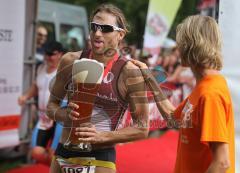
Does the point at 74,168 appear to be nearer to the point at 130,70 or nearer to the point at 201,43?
the point at 130,70

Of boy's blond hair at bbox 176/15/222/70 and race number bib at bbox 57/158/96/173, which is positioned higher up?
boy's blond hair at bbox 176/15/222/70

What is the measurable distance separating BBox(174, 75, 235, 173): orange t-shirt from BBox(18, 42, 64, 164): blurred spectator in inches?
117

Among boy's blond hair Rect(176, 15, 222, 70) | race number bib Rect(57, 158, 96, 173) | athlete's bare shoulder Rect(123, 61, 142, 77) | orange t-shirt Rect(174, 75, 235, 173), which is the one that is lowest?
race number bib Rect(57, 158, 96, 173)

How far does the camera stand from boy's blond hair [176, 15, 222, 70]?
2168 millimetres

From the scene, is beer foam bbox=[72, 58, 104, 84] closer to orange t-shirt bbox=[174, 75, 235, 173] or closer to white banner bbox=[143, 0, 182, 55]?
orange t-shirt bbox=[174, 75, 235, 173]

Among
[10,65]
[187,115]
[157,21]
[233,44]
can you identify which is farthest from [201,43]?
[157,21]

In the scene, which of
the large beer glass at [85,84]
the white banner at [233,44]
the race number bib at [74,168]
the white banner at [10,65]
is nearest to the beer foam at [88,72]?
the large beer glass at [85,84]

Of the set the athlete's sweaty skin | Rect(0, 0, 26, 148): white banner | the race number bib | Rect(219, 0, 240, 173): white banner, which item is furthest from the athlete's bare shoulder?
Rect(0, 0, 26, 148): white banner

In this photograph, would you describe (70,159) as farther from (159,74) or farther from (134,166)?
(134,166)

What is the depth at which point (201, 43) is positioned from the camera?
7.09 feet

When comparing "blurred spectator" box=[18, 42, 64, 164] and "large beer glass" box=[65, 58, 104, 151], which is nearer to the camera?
"large beer glass" box=[65, 58, 104, 151]

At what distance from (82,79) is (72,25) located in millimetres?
9969

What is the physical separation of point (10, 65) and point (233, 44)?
290cm

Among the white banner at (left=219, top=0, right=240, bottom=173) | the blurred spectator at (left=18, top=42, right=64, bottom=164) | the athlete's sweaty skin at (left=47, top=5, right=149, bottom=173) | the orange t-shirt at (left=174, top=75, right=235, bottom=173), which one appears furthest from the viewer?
the blurred spectator at (left=18, top=42, right=64, bottom=164)
